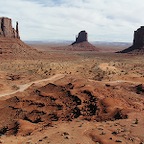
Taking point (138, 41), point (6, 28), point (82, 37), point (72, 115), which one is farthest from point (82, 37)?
point (72, 115)

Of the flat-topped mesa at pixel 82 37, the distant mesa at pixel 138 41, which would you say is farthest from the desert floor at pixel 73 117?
the flat-topped mesa at pixel 82 37

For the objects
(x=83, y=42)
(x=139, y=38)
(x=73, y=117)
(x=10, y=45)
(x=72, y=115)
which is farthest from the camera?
(x=83, y=42)

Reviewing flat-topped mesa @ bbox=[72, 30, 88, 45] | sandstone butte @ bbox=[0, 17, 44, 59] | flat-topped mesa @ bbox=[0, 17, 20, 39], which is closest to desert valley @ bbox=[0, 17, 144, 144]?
sandstone butte @ bbox=[0, 17, 44, 59]

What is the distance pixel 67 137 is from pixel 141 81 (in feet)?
97.7

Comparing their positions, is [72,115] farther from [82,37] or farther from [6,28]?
[82,37]

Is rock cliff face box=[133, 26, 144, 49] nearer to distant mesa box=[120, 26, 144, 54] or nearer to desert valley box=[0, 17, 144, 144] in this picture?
distant mesa box=[120, 26, 144, 54]

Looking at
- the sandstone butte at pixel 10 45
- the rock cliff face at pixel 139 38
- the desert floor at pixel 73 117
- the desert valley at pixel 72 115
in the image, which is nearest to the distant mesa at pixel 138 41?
the rock cliff face at pixel 139 38

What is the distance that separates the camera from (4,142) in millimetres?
21203

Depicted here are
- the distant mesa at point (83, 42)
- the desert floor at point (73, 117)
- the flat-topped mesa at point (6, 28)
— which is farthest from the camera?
the distant mesa at point (83, 42)

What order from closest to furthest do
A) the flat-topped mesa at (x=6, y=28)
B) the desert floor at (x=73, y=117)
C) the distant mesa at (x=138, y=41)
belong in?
the desert floor at (x=73, y=117), the flat-topped mesa at (x=6, y=28), the distant mesa at (x=138, y=41)

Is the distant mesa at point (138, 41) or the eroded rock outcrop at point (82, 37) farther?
the eroded rock outcrop at point (82, 37)

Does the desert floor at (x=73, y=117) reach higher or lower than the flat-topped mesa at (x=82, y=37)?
lower

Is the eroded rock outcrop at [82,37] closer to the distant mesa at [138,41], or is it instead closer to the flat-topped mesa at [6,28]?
the distant mesa at [138,41]

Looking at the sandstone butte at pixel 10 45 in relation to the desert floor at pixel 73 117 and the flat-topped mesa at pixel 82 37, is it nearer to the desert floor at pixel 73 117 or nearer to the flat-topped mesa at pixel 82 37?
the desert floor at pixel 73 117
